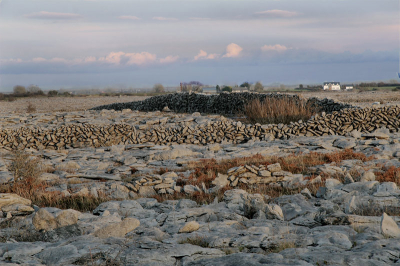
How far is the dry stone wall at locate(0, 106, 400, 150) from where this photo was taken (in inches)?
563

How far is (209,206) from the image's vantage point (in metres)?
6.08

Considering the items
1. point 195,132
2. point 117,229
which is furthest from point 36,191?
point 195,132

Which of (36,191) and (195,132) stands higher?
(195,132)

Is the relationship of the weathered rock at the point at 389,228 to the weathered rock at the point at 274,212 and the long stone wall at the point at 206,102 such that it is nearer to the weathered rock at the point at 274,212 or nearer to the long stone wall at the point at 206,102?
the weathered rock at the point at 274,212

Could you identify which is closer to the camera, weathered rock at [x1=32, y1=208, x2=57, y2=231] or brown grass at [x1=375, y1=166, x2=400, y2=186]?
weathered rock at [x1=32, y1=208, x2=57, y2=231]

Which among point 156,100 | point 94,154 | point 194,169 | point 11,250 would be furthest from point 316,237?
point 156,100

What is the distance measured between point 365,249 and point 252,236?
1.21 metres

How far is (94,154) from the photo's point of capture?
12.1 meters

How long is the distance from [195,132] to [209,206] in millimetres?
8588

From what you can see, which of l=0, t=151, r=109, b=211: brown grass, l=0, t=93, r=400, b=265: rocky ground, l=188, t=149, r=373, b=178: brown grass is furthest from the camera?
l=188, t=149, r=373, b=178: brown grass

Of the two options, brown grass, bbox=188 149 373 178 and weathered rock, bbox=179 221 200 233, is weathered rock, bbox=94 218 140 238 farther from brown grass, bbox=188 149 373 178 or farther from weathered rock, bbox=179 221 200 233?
brown grass, bbox=188 149 373 178

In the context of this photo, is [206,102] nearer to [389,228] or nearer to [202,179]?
[202,179]

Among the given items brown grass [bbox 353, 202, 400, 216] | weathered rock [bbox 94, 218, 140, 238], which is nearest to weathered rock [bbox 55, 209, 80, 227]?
weathered rock [bbox 94, 218, 140, 238]

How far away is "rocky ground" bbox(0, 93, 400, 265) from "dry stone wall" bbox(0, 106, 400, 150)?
131 centimetres
